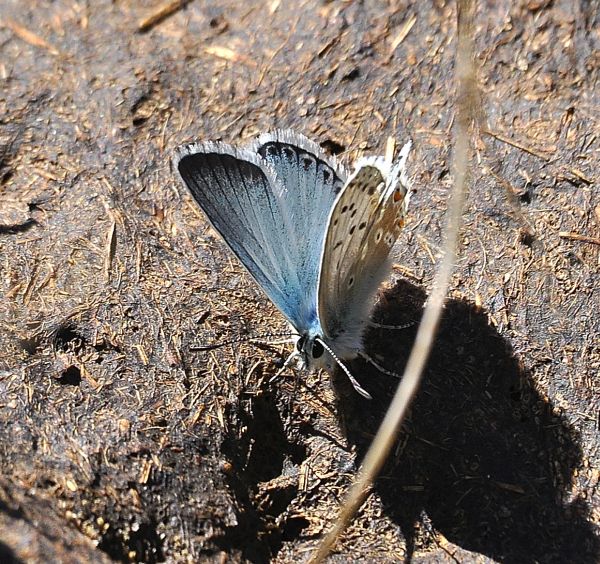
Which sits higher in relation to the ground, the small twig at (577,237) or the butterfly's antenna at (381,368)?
the small twig at (577,237)

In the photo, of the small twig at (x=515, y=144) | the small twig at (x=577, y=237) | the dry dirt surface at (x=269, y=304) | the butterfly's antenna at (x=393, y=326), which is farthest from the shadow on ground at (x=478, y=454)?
the small twig at (x=515, y=144)

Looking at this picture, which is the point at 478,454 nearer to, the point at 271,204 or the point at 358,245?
the point at 358,245

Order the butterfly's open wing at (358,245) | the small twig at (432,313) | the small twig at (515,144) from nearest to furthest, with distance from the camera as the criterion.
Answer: the small twig at (432,313)
the butterfly's open wing at (358,245)
the small twig at (515,144)

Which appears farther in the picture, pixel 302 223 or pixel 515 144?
pixel 515 144

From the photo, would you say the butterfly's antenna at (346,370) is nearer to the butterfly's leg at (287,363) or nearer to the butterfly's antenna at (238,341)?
Answer: the butterfly's leg at (287,363)

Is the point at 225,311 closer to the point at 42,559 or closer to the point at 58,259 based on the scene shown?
the point at 58,259

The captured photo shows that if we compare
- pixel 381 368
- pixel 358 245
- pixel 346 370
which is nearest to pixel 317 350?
pixel 346 370
